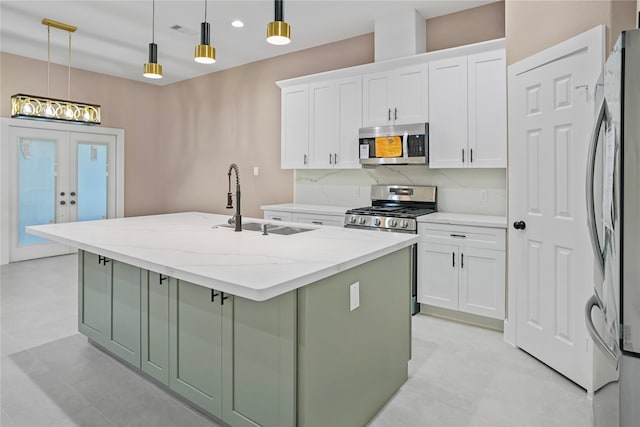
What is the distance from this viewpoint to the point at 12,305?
389 centimetres

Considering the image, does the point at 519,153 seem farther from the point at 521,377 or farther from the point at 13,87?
the point at 13,87

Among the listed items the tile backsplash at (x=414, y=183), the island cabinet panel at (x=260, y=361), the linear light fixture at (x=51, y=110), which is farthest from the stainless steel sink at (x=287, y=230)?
the linear light fixture at (x=51, y=110)

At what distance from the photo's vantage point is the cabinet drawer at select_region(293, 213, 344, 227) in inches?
167

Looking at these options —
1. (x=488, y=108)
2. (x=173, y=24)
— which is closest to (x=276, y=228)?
(x=488, y=108)

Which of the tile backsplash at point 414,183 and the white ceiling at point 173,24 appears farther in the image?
the white ceiling at point 173,24

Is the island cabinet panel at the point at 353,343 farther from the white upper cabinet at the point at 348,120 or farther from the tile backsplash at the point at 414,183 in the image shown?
the white upper cabinet at the point at 348,120

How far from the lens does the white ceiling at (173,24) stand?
13.0 feet

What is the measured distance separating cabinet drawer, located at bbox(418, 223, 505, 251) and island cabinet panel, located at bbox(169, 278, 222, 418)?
2.25 metres

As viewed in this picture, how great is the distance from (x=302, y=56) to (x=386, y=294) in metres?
4.00

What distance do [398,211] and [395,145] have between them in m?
0.66

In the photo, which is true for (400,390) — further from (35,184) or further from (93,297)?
(35,184)

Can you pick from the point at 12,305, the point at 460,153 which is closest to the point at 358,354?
the point at 460,153

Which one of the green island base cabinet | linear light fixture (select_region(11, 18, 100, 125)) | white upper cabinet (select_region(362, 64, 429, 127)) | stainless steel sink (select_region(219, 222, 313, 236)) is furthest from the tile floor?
white upper cabinet (select_region(362, 64, 429, 127))

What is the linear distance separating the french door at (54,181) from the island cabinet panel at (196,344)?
5.11 meters
